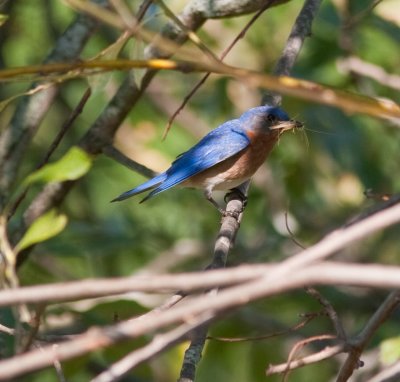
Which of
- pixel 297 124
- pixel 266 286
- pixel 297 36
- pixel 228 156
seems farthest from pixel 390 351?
pixel 266 286

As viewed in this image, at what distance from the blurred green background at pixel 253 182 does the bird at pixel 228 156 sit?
13.9 inches

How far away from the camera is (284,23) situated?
6434 millimetres

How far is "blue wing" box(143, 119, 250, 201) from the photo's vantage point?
4996mm

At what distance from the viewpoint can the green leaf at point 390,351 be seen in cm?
324

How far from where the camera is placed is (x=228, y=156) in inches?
202

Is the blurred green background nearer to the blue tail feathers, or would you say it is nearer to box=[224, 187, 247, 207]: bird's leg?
the blue tail feathers

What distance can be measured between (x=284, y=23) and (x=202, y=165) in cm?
178

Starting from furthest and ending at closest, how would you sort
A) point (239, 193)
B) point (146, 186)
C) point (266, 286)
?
point (146, 186), point (239, 193), point (266, 286)

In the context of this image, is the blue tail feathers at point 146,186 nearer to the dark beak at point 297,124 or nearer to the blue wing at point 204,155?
the blue wing at point 204,155

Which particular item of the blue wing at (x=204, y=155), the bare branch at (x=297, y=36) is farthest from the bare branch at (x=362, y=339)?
the blue wing at (x=204, y=155)

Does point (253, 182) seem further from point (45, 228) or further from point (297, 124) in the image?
point (45, 228)

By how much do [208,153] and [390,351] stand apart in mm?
2073

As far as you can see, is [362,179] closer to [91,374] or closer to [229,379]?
[229,379]

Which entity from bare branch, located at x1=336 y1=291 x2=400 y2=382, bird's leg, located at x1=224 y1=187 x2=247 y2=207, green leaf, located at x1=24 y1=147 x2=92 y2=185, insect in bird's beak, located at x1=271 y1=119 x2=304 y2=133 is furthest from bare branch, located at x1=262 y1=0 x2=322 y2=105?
green leaf, located at x1=24 y1=147 x2=92 y2=185
